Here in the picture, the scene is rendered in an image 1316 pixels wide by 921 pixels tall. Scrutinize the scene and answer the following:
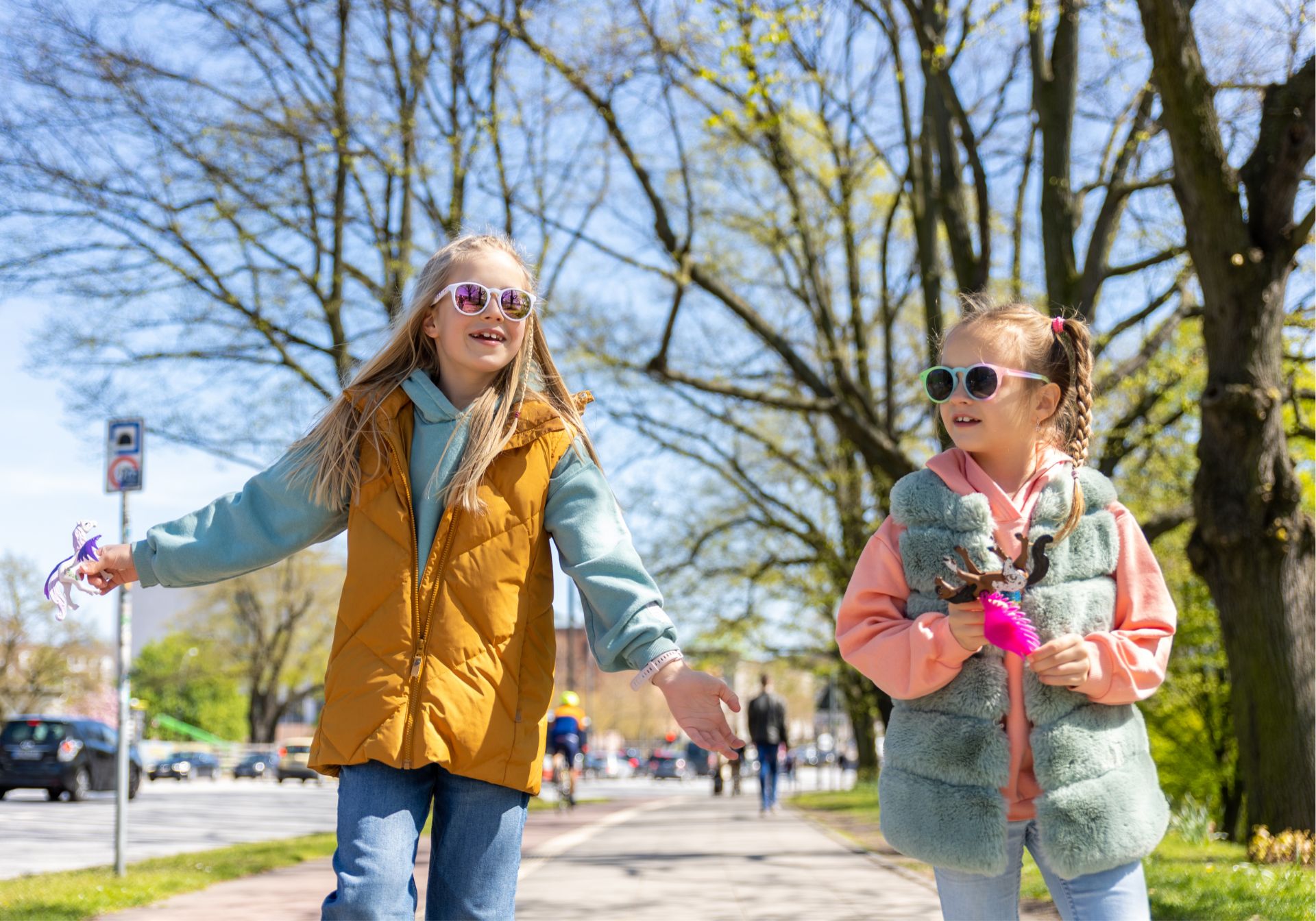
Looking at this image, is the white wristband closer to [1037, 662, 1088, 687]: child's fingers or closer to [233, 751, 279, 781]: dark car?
[1037, 662, 1088, 687]: child's fingers

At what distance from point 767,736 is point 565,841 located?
5099mm

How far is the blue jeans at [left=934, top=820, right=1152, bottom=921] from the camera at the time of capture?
2.74m

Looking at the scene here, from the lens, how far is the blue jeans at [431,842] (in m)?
2.71

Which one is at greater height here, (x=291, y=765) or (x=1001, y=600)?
(x=1001, y=600)

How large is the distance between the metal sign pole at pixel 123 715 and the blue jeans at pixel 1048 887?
265 inches

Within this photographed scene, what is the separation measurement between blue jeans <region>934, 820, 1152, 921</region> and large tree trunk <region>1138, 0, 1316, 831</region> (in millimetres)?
6506

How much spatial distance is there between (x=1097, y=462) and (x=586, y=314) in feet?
21.2

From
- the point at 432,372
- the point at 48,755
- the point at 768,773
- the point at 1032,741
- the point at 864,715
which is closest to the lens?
the point at 1032,741

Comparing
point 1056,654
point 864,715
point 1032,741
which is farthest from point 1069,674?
point 864,715

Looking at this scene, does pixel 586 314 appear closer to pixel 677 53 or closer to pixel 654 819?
pixel 677 53

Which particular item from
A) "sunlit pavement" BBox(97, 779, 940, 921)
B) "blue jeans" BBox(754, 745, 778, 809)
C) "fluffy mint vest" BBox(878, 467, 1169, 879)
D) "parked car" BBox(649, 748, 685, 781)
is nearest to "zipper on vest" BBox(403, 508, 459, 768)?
"fluffy mint vest" BBox(878, 467, 1169, 879)

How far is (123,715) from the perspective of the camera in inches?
349

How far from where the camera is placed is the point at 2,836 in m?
12.6

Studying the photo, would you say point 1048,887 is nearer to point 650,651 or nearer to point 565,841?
point 650,651
